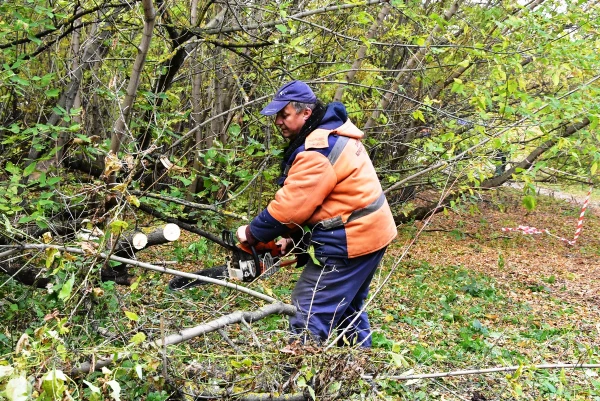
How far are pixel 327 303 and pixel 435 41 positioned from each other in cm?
421

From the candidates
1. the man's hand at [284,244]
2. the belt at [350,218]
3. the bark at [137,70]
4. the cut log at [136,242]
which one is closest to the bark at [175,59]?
the bark at [137,70]

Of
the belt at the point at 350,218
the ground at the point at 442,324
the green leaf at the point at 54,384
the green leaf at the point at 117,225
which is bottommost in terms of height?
the ground at the point at 442,324

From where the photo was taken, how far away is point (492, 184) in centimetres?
1159

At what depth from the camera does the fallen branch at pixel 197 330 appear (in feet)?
7.47

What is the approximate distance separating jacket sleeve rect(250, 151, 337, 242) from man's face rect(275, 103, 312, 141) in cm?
31

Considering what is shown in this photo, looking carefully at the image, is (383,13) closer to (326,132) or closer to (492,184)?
(326,132)

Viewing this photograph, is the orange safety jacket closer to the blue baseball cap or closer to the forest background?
the blue baseball cap

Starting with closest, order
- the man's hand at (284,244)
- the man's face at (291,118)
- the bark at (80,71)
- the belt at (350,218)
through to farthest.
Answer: the belt at (350,218), the man's face at (291,118), the man's hand at (284,244), the bark at (80,71)

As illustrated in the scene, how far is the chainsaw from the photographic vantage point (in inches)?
142

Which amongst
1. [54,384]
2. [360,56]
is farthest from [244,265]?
[360,56]

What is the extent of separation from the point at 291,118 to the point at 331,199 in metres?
0.60

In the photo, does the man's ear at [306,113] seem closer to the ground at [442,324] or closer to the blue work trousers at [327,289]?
the blue work trousers at [327,289]

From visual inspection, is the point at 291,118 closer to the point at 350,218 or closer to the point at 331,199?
the point at 331,199

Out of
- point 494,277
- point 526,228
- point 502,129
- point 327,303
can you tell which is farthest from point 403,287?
point 526,228
